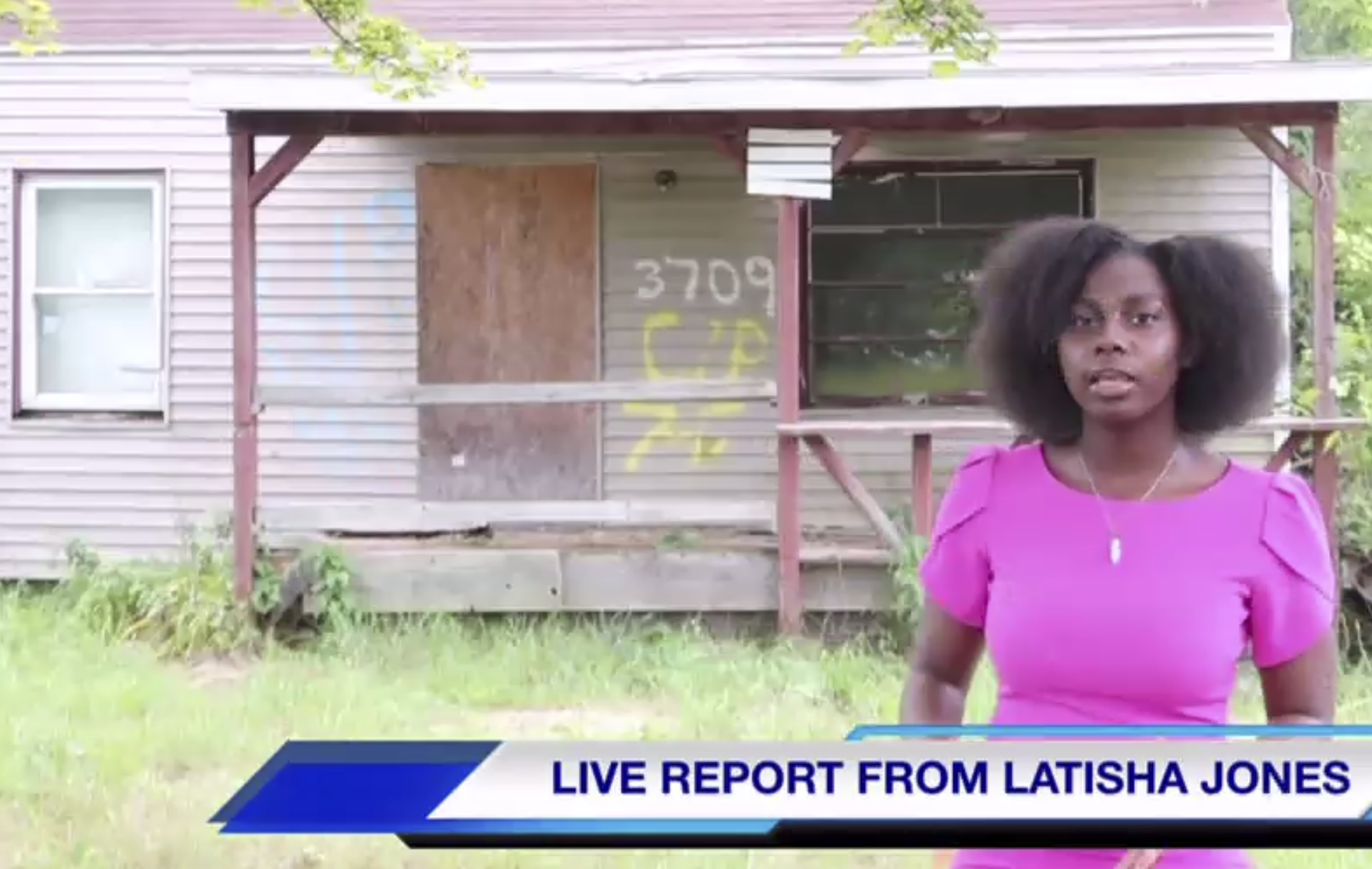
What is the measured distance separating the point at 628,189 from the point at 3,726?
4734 mm

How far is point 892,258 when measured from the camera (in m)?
9.38

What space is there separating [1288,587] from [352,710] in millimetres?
5107

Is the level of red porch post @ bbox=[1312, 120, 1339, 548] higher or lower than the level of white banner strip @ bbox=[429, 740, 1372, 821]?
higher

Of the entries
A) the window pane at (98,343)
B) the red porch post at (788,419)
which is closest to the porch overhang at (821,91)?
the red porch post at (788,419)

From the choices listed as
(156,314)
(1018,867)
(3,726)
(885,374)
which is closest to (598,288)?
(885,374)

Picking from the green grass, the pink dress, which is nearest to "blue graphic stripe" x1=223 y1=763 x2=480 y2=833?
the pink dress

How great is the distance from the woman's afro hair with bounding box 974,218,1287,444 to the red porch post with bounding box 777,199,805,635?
18.5ft

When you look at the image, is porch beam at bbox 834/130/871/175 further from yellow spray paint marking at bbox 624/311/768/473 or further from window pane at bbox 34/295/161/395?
window pane at bbox 34/295/161/395

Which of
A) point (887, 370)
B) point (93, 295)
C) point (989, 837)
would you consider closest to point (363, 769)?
point (989, 837)

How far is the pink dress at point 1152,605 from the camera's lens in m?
1.81

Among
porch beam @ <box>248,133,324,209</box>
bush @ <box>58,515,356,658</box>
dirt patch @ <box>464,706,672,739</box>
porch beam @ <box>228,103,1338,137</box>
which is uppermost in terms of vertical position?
porch beam @ <box>228,103,1338,137</box>

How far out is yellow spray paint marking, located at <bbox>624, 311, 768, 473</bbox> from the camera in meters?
9.31

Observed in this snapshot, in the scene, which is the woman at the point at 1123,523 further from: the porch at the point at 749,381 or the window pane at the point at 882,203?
the window pane at the point at 882,203

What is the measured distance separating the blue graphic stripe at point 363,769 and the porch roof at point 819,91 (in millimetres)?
6440
